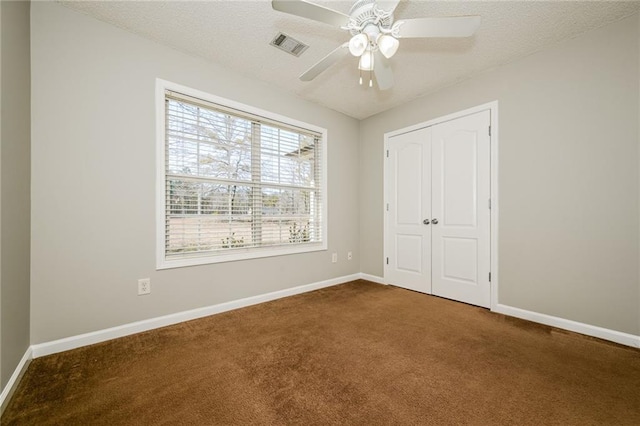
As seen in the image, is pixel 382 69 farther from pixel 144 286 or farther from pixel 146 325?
pixel 146 325

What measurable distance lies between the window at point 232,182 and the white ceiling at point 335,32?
441 mm

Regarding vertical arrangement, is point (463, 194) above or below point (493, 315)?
above

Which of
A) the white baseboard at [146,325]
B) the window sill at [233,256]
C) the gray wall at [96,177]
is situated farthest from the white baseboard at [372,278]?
the gray wall at [96,177]

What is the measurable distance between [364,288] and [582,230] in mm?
2266

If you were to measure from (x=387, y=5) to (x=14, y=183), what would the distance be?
241 centimetres

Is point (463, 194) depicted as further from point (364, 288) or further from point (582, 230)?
point (364, 288)

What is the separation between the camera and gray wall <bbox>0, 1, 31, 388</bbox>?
1361mm

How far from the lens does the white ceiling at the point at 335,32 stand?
1887 millimetres

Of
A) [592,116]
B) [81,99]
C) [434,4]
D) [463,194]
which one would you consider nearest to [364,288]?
[463,194]

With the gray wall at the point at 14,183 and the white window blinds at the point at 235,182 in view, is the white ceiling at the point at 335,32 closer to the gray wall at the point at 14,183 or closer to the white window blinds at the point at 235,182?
the white window blinds at the point at 235,182

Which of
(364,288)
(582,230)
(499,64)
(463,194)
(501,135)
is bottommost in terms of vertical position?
(364,288)

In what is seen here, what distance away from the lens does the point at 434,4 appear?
1.85 meters

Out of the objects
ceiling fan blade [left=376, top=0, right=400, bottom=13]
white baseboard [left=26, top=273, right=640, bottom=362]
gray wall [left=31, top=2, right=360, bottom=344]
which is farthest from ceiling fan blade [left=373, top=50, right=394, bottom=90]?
white baseboard [left=26, top=273, right=640, bottom=362]

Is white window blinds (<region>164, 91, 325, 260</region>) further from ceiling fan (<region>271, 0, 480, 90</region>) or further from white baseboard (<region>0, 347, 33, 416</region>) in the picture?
ceiling fan (<region>271, 0, 480, 90</region>)
